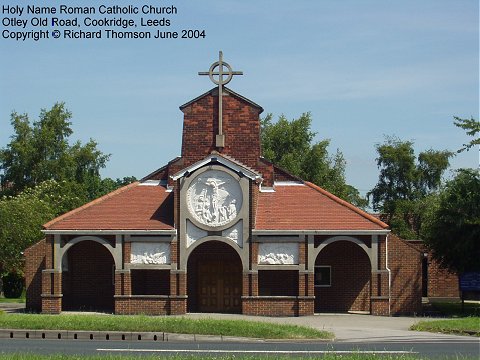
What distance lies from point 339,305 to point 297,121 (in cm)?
3337

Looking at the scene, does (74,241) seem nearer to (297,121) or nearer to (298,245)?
(298,245)

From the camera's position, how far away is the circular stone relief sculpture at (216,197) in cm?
3600

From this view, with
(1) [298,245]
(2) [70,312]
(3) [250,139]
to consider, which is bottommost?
(2) [70,312]

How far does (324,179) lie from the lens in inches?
2746

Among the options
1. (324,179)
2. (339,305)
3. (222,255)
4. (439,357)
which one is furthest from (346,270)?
(324,179)

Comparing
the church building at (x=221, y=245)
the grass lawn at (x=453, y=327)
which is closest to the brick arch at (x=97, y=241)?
the church building at (x=221, y=245)

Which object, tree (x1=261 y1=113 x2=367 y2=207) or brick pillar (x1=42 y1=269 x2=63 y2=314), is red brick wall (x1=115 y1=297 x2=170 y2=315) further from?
tree (x1=261 y1=113 x2=367 y2=207)

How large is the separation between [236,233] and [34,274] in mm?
8395

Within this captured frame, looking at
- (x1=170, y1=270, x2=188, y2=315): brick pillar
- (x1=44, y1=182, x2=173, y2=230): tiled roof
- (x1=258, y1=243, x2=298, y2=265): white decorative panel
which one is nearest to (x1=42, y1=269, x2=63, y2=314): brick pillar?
(x1=44, y1=182, x2=173, y2=230): tiled roof

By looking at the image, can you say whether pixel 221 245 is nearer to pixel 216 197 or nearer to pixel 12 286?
pixel 216 197

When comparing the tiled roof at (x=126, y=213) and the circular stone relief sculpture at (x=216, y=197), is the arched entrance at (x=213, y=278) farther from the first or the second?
the tiled roof at (x=126, y=213)

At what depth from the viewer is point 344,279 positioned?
1508 inches

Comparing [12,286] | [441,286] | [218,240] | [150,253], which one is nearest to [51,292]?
[150,253]

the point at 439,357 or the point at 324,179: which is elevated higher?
the point at 324,179
